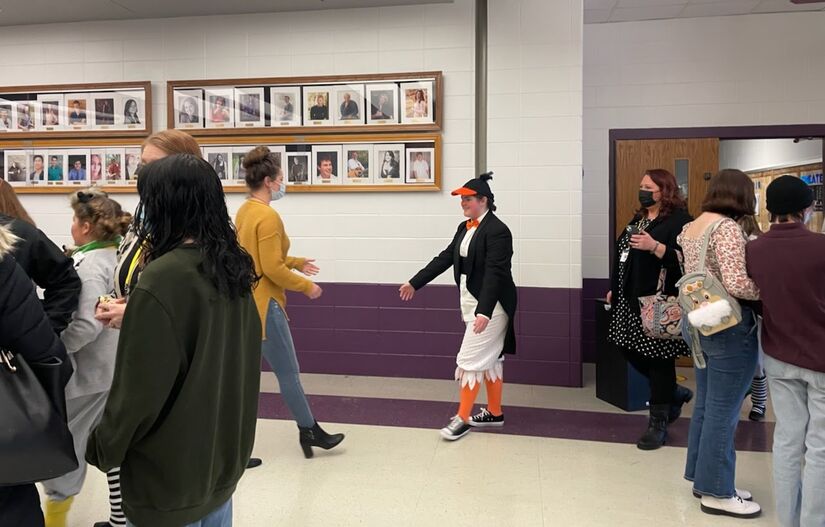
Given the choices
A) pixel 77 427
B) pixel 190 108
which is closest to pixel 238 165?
pixel 190 108

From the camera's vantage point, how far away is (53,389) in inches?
59.5

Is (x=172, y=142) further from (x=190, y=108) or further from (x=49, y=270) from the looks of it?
(x=190, y=108)

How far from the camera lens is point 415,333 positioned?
468 centimetres

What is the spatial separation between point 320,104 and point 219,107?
2.74 feet

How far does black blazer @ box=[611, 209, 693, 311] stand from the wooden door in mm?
1859

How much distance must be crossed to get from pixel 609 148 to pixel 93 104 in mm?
4328

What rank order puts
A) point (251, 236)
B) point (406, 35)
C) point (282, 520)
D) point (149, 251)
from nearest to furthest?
point (149, 251)
point (282, 520)
point (251, 236)
point (406, 35)

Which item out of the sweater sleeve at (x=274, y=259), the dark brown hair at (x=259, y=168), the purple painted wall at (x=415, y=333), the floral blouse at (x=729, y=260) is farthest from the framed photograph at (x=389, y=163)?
the floral blouse at (x=729, y=260)

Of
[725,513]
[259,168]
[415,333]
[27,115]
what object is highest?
[27,115]

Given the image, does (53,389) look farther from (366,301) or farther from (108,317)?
(366,301)

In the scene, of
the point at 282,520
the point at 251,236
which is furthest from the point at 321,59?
the point at 282,520

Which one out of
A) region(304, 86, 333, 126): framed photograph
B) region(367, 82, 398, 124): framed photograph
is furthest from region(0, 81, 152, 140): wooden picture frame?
region(367, 82, 398, 124): framed photograph

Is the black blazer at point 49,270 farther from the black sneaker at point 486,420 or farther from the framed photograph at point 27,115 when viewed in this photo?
the framed photograph at point 27,115

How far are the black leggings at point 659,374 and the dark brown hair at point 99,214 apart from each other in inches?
103
